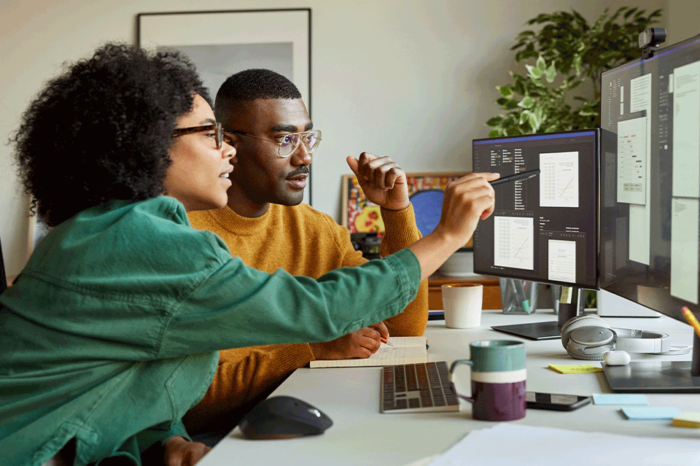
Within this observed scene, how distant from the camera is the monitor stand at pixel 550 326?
143 cm

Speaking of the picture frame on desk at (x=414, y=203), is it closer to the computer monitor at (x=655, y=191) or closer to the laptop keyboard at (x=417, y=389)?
the computer monitor at (x=655, y=191)

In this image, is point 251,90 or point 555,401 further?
point 251,90

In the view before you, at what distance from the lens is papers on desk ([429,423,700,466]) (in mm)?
701

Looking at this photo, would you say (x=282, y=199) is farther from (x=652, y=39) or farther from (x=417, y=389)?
(x=652, y=39)

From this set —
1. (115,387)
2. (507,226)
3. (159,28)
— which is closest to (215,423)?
(115,387)

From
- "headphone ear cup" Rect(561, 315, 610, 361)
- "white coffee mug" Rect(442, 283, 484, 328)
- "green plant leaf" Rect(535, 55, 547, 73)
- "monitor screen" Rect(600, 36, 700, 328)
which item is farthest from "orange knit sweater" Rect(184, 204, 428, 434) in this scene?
"green plant leaf" Rect(535, 55, 547, 73)

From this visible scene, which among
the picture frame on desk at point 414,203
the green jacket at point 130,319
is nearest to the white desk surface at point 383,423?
the green jacket at point 130,319

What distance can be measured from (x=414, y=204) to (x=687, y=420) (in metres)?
2.39

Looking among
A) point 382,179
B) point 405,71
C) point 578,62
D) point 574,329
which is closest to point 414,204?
point 405,71

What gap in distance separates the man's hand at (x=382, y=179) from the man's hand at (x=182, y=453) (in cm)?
60

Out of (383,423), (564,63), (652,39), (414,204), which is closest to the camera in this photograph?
(383,423)

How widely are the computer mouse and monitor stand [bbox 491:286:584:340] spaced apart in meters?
0.74

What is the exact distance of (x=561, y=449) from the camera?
0.73 meters

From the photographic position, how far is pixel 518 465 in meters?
0.69
